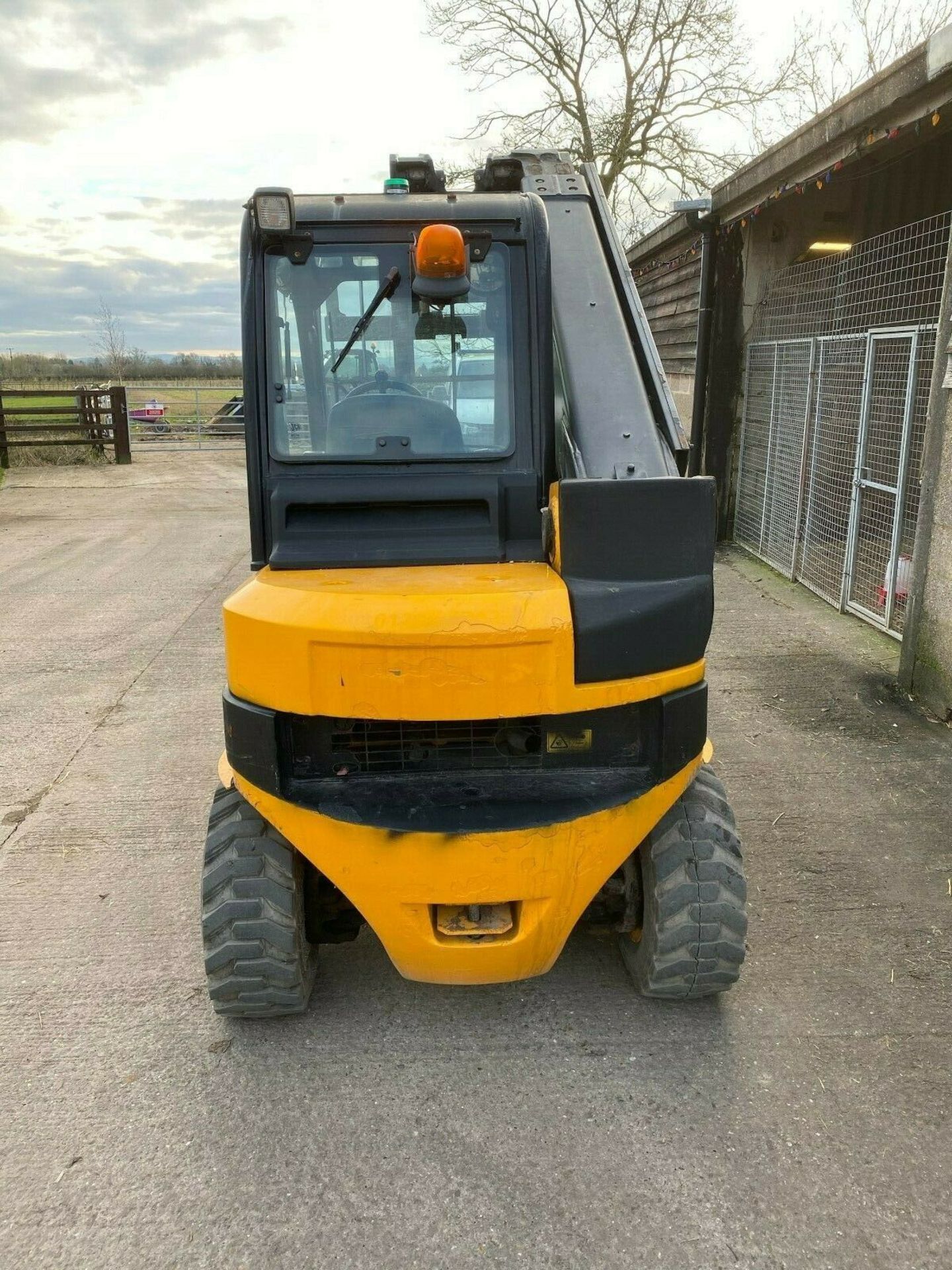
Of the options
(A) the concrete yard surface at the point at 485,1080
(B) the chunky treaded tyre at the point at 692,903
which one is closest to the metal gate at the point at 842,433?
(A) the concrete yard surface at the point at 485,1080

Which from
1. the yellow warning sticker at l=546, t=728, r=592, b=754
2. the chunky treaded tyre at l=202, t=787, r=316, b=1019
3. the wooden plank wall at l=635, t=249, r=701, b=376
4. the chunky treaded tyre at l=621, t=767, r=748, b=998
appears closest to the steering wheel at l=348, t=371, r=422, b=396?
the yellow warning sticker at l=546, t=728, r=592, b=754

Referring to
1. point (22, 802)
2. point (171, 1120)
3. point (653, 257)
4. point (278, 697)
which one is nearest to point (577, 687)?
point (278, 697)

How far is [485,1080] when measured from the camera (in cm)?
273

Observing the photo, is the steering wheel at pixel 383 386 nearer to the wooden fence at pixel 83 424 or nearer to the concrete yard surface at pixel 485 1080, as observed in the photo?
the concrete yard surface at pixel 485 1080

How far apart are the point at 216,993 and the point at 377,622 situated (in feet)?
4.35

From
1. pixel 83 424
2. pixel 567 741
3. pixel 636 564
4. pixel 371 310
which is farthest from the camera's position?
pixel 83 424

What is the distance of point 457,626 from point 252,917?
1.12 meters

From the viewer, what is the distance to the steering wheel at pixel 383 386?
3012 millimetres

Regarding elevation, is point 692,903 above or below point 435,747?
below

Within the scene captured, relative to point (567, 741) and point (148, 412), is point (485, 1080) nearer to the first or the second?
point (567, 741)

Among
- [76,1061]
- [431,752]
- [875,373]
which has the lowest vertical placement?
[76,1061]

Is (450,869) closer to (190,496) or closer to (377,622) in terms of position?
(377,622)

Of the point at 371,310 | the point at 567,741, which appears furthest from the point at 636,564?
the point at 371,310

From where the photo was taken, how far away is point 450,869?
2.46 m
